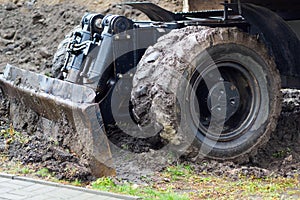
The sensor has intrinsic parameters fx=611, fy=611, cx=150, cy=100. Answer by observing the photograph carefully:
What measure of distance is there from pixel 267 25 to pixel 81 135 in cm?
238

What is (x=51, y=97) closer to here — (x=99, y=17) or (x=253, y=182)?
(x=99, y=17)

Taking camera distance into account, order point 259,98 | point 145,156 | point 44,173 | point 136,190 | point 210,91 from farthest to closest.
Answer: point 259,98
point 210,91
point 145,156
point 44,173
point 136,190

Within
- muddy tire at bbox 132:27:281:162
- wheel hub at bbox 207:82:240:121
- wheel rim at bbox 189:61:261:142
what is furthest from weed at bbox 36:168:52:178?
wheel hub at bbox 207:82:240:121

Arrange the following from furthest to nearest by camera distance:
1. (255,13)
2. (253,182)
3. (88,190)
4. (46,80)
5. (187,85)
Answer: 1. (255,13)
2. (46,80)
3. (187,85)
4. (253,182)
5. (88,190)

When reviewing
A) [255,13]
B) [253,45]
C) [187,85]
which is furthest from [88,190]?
[255,13]

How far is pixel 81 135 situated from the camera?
17.8 ft

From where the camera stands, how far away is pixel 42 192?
4.84 m

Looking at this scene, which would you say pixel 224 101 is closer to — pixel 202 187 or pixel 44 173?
pixel 202 187

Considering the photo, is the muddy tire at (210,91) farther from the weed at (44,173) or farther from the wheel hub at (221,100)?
the weed at (44,173)

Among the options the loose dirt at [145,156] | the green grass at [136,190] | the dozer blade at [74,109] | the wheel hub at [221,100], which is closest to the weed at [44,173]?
the loose dirt at [145,156]

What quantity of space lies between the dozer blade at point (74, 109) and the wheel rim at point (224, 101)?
94cm

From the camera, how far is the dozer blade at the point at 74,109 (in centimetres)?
518

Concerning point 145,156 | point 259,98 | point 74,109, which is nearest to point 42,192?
point 74,109

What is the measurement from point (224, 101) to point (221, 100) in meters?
0.03
